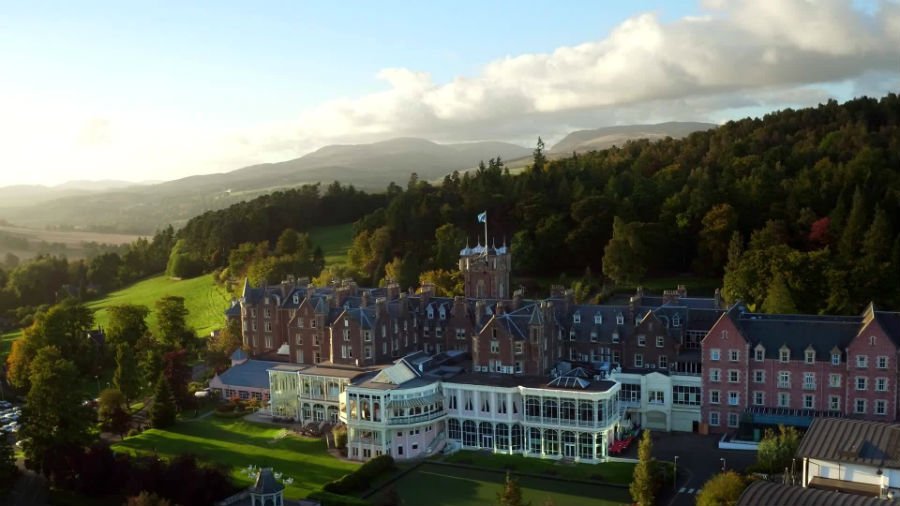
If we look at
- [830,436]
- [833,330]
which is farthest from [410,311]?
[830,436]

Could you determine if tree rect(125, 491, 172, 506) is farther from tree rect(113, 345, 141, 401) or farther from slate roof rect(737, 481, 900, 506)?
tree rect(113, 345, 141, 401)

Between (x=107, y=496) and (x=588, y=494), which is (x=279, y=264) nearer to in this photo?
(x=107, y=496)

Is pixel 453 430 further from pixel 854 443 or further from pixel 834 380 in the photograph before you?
pixel 854 443

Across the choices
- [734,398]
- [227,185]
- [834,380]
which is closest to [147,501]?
[734,398]

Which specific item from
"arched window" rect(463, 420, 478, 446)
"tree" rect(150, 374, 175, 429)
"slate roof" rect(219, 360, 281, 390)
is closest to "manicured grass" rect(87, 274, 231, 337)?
"slate roof" rect(219, 360, 281, 390)

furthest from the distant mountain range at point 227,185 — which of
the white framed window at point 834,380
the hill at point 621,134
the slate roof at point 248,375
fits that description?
the white framed window at point 834,380

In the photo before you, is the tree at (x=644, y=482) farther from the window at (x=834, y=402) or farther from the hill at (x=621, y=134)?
the hill at (x=621, y=134)

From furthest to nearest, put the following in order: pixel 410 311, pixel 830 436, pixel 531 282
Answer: pixel 531 282, pixel 410 311, pixel 830 436
